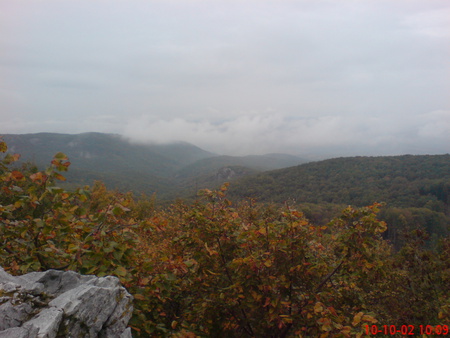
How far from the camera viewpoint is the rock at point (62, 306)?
9.07 ft

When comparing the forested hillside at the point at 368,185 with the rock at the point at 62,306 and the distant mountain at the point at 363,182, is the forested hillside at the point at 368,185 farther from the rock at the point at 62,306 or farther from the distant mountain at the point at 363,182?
the rock at the point at 62,306

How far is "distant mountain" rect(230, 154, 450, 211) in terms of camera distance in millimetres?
102375

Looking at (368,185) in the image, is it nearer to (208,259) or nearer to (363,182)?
(363,182)

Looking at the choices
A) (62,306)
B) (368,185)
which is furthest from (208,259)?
(368,185)

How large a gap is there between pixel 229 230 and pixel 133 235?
5.55ft

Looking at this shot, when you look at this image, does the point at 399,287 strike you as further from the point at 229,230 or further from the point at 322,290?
the point at 229,230

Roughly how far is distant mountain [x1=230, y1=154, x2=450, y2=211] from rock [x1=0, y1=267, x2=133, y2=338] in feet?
318

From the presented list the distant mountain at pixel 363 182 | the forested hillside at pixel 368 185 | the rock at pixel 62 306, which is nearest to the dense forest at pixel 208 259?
the rock at pixel 62 306

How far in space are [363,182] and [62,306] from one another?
5578 inches

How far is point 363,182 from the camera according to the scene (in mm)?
126688

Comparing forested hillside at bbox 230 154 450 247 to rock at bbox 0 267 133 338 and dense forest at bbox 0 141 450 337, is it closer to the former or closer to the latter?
dense forest at bbox 0 141 450 337

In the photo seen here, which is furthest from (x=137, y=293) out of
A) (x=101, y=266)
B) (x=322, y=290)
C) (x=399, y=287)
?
(x=399, y=287)

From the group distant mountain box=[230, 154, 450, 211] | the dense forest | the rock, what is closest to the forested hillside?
distant mountain box=[230, 154, 450, 211]

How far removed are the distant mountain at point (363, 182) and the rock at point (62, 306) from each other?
97.0 meters
